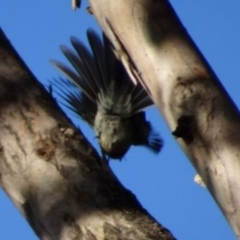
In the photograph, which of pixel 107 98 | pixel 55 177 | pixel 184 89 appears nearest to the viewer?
pixel 184 89

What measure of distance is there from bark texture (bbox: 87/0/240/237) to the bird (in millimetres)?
1453

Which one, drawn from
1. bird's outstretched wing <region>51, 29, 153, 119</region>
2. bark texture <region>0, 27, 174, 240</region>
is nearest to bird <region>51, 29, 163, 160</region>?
bird's outstretched wing <region>51, 29, 153, 119</region>

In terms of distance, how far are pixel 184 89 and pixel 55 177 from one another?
0.44 meters

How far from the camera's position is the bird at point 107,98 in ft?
12.0

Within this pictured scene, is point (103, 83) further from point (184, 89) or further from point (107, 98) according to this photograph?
point (184, 89)

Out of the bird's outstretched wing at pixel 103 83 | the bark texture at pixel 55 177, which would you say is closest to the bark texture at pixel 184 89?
the bark texture at pixel 55 177

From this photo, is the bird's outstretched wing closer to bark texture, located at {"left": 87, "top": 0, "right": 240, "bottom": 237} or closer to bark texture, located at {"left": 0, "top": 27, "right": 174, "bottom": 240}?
bark texture, located at {"left": 0, "top": 27, "right": 174, "bottom": 240}

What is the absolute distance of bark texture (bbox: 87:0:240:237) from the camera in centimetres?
186

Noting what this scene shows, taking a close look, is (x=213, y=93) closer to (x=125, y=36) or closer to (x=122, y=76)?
(x=125, y=36)

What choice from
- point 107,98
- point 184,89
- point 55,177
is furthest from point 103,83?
point 184,89

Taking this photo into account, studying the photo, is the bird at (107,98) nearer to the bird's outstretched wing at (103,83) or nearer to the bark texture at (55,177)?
the bird's outstretched wing at (103,83)

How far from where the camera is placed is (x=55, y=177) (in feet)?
7.27

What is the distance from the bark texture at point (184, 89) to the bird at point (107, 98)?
1453 mm

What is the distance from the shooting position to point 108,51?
3.88 m
